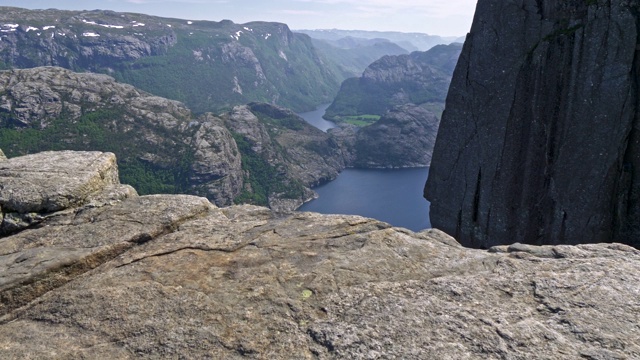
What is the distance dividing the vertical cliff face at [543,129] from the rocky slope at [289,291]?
11.5 m

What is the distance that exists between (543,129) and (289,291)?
21.3 metres

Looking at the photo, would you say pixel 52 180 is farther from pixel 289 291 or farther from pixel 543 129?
pixel 543 129

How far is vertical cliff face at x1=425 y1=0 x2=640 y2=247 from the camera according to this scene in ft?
76.9

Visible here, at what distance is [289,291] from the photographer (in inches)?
481

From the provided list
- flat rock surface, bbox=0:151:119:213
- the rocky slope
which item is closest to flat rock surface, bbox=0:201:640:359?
the rocky slope

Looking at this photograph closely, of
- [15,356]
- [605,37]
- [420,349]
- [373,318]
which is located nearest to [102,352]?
[15,356]

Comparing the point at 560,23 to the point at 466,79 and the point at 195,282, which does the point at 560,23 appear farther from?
the point at 195,282

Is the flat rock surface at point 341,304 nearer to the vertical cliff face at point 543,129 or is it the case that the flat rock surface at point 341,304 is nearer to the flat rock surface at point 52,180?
the flat rock surface at point 52,180

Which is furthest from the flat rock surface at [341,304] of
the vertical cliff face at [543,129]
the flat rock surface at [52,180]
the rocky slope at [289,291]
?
the vertical cliff face at [543,129]

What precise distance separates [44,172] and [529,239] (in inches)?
1029

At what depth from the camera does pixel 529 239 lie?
1057 inches

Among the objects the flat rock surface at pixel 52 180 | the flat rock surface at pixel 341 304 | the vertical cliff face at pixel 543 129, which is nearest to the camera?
the flat rock surface at pixel 341 304

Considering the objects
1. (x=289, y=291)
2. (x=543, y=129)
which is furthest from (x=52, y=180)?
(x=543, y=129)

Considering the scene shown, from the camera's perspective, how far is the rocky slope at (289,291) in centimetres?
1023
